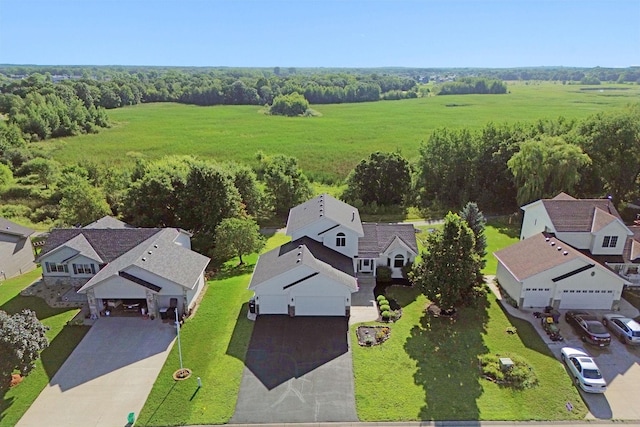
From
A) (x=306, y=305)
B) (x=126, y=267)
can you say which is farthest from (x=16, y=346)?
(x=306, y=305)

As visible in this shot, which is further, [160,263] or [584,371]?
[160,263]

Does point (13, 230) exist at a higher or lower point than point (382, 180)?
higher

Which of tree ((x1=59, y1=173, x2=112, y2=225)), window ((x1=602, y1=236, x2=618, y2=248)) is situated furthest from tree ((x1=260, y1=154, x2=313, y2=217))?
window ((x1=602, y1=236, x2=618, y2=248))

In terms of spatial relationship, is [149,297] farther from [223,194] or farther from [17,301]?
[223,194]

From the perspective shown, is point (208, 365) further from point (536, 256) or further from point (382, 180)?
point (382, 180)

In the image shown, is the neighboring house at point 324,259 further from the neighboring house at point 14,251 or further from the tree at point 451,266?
the neighboring house at point 14,251

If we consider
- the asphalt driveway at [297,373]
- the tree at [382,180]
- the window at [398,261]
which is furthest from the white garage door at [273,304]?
the tree at [382,180]
